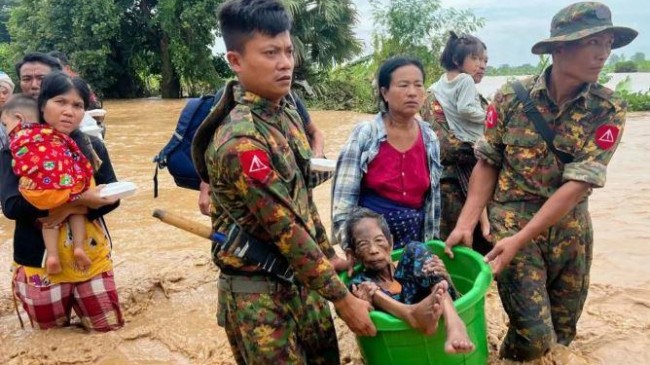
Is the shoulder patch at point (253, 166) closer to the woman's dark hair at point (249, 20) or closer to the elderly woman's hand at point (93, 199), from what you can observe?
the woman's dark hair at point (249, 20)

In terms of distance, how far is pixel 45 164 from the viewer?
3059 mm

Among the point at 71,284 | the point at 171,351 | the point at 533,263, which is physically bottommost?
the point at 171,351

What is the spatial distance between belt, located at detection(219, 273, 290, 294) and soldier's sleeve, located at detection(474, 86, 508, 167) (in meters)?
1.41

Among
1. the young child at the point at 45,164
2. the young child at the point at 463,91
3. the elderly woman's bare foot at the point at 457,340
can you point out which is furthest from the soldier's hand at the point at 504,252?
the young child at the point at 45,164

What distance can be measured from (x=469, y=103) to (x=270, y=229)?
2354mm

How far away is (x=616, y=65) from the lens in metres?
27.5

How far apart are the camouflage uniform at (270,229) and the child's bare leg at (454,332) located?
1.23 feet

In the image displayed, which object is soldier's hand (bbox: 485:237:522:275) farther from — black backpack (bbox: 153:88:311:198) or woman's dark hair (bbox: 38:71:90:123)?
woman's dark hair (bbox: 38:71:90:123)

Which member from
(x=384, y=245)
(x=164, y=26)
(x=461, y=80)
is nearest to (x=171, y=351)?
(x=384, y=245)

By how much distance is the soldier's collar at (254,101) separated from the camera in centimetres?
191

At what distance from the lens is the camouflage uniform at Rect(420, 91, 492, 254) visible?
381 centimetres

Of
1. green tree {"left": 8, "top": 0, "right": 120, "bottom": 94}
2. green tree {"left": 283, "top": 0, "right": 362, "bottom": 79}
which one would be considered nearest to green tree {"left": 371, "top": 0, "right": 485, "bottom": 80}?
green tree {"left": 283, "top": 0, "right": 362, "bottom": 79}

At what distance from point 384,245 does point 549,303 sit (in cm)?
92

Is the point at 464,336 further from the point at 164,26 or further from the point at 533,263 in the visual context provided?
the point at 164,26
